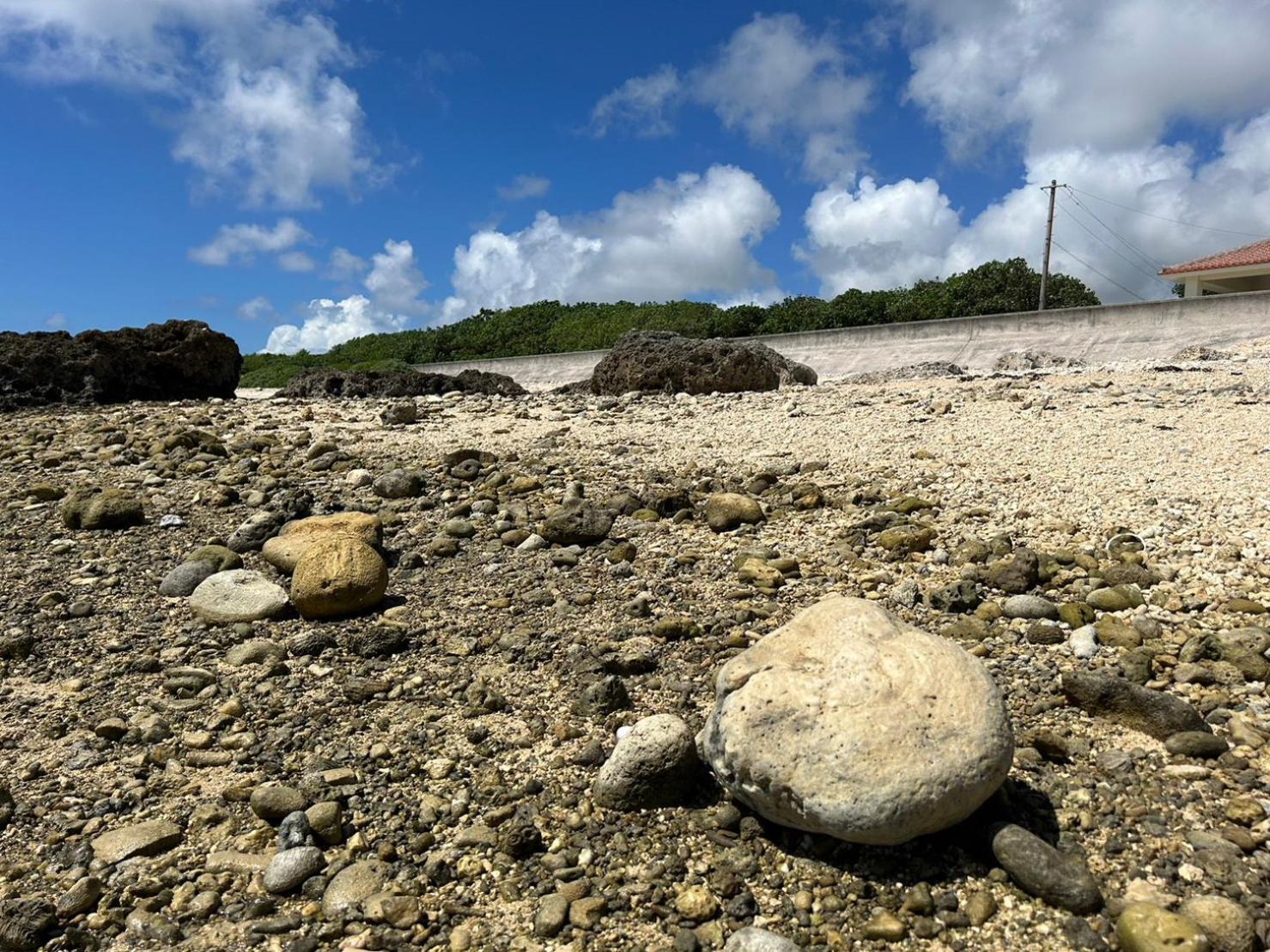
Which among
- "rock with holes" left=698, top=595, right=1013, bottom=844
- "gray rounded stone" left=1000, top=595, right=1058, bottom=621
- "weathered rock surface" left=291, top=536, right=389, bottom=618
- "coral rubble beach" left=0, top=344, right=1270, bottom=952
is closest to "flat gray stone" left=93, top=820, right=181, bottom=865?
"coral rubble beach" left=0, top=344, right=1270, bottom=952

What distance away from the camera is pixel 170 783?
3.59 meters

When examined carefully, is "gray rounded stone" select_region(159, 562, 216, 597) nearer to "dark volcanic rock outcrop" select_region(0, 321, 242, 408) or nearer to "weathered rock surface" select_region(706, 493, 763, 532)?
"weathered rock surface" select_region(706, 493, 763, 532)

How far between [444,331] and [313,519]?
33.1 metres

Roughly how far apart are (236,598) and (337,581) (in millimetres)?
635

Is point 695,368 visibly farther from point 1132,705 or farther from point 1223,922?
point 1223,922

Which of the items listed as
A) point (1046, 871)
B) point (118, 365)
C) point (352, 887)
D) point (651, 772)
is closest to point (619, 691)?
point (651, 772)

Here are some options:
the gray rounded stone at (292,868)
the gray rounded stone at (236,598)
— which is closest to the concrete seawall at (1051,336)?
the gray rounded stone at (236,598)

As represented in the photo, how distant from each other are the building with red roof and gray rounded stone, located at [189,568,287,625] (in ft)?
90.7

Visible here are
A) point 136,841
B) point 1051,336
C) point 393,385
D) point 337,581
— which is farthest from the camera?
point 1051,336

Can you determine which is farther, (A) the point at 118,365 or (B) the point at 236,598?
(A) the point at 118,365

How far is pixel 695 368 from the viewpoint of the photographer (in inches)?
460

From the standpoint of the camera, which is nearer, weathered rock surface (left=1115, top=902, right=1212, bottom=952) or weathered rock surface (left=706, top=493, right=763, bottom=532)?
weathered rock surface (left=1115, top=902, right=1212, bottom=952)

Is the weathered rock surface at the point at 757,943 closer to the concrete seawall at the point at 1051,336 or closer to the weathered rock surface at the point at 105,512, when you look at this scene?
the weathered rock surface at the point at 105,512

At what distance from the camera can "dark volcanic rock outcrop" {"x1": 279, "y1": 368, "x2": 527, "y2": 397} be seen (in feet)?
42.2
